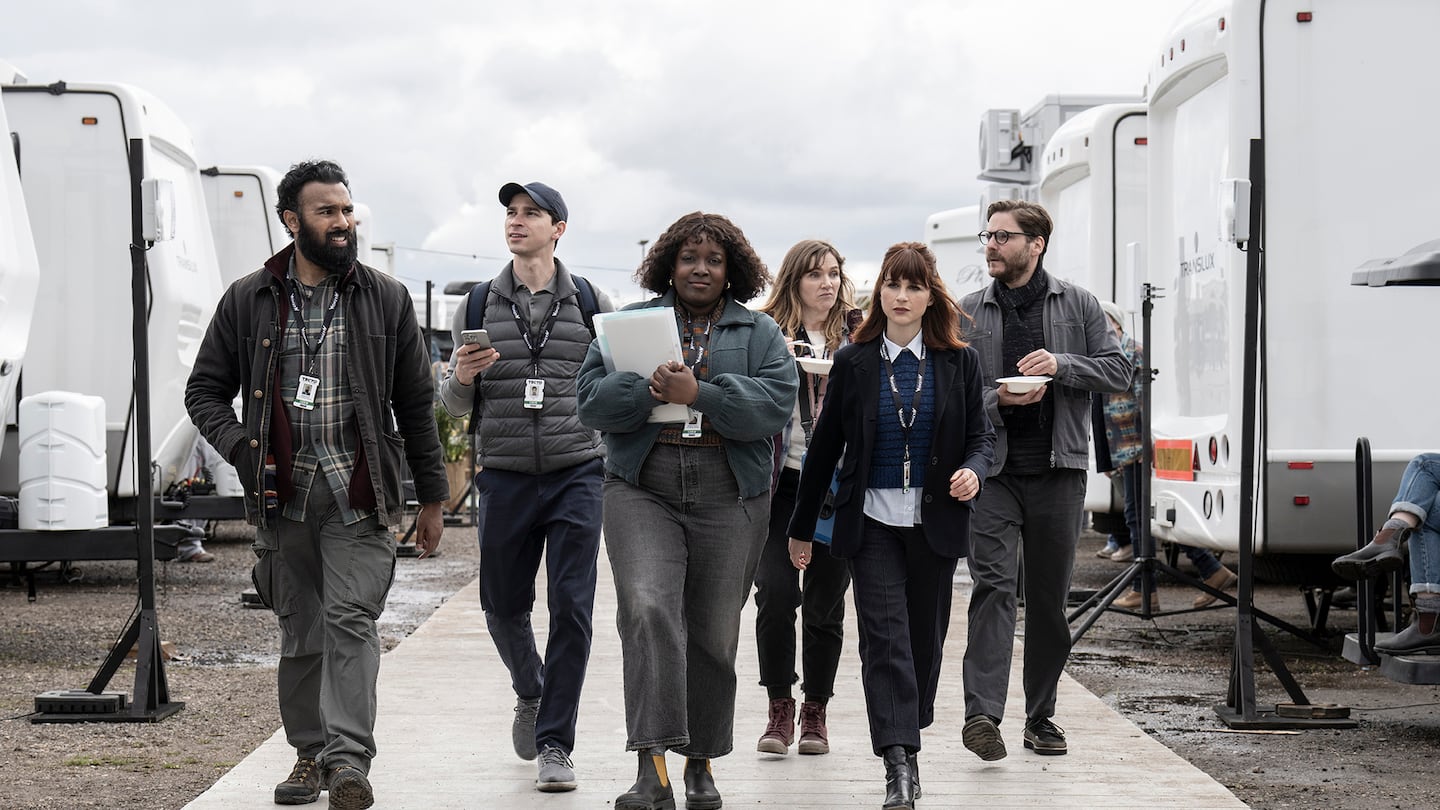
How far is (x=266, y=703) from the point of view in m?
7.92

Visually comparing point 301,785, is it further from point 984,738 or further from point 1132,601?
point 1132,601

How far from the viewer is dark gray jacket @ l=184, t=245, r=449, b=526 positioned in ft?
17.4

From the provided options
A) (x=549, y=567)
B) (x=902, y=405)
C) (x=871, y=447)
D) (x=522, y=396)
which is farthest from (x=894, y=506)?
(x=522, y=396)

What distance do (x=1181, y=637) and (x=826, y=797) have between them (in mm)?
5228

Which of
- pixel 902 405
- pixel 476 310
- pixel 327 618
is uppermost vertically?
pixel 476 310

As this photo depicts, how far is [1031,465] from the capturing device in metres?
6.39

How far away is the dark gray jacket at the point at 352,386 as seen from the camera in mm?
5305

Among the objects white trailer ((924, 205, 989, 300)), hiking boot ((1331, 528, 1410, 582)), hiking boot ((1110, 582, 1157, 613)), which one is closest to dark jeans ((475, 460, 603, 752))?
hiking boot ((1331, 528, 1410, 582))

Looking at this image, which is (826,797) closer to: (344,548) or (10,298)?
(344,548)

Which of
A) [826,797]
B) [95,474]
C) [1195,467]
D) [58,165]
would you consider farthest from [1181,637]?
[58,165]

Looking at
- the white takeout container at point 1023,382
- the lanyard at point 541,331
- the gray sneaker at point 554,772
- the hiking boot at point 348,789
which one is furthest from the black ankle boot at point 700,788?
the white takeout container at point 1023,382

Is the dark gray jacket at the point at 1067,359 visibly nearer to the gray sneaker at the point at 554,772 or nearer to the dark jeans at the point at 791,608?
the dark jeans at the point at 791,608

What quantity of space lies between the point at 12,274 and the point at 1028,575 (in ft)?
17.2

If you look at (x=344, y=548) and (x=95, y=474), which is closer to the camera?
(x=344, y=548)
